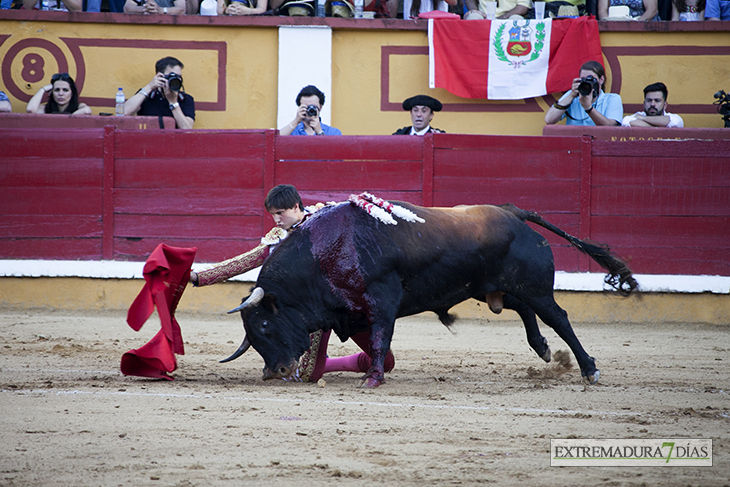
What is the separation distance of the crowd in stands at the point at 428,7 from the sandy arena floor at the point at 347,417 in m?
3.58

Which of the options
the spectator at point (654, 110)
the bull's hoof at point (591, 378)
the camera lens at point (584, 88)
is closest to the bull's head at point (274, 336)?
the bull's hoof at point (591, 378)

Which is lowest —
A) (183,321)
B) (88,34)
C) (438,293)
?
(183,321)

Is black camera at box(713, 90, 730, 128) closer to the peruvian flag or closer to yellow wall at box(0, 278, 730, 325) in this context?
the peruvian flag

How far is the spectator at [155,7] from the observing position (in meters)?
7.38

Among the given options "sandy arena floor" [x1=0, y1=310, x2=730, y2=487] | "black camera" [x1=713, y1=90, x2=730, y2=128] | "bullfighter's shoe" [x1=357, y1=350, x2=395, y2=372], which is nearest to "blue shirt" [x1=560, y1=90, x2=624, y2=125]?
"black camera" [x1=713, y1=90, x2=730, y2=128]

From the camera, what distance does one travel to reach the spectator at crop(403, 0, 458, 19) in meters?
7.66

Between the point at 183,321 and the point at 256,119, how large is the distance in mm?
2243

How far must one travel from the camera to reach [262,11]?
24.6 ft

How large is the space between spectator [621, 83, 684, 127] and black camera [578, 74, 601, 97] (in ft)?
2.23

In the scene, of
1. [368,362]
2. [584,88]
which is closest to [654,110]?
[584,88]

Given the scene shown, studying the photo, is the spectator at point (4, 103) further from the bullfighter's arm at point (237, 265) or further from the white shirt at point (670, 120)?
the white shirt at point (670, 120)

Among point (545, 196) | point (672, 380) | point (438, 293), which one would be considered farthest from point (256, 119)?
point (672, 380)

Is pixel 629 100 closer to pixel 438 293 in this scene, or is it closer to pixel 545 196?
pixel 545 196

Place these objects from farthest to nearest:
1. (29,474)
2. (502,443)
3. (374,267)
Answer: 1. (374,267)
2. (502,443)
3. (29,474)
